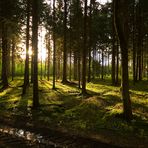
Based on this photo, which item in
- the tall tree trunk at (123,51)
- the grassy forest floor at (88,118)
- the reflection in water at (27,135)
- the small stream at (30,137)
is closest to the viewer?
the small stream at (30,137)

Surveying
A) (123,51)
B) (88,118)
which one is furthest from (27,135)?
(123,51)

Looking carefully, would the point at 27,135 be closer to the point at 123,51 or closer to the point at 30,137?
the point at 30,137

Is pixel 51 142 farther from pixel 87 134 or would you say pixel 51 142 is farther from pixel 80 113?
pixel 80 113

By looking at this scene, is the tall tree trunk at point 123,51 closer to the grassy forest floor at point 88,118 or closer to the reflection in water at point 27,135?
the grassy forest floor at point 88,118

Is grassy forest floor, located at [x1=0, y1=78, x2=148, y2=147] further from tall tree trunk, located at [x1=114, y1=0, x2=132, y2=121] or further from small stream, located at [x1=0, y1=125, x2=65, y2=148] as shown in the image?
small stream, located at [x1=0, y1=125, x2=65, y2=148]

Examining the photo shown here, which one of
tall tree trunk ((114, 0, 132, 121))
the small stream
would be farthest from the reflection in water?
tall tree trunk ((114, 0, 132, 121))

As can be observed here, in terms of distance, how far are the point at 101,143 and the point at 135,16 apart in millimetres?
30030

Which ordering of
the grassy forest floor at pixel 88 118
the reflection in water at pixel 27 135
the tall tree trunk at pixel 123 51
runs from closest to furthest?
the reflection in water at pixel 27 135
the grassy forest floor at pixel 88 118
the tall tree trunk at pixel 123 51

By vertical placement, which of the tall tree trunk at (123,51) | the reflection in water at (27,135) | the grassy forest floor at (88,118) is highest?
the tall tree trunk at (123,51)

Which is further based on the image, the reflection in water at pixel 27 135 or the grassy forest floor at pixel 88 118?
the grassy forest floor at pixel 88 118

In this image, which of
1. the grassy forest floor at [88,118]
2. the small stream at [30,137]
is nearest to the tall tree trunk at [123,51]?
the grassy forest floor at [88,118]

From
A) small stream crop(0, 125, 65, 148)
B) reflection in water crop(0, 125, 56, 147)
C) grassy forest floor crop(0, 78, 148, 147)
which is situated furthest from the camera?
grassy forest floor crop(0, 78, 148, 147)

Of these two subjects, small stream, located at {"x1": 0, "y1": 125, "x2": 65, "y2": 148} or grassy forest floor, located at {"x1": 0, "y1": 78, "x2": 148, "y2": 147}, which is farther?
grassy forest floor, located at {"x1": 0, "y1": 78, "x2": 148, "y2": 147}

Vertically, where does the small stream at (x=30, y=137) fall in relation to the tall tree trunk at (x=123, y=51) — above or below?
below
